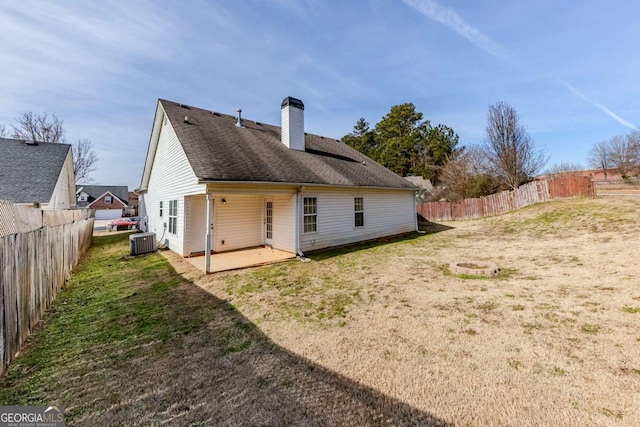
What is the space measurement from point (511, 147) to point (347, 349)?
2396 centimetres

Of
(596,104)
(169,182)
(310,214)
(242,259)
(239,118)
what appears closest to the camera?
Result: (242,259)

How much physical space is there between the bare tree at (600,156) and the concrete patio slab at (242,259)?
54.6 m

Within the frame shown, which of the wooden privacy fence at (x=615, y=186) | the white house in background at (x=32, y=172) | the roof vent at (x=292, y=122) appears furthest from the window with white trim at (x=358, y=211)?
the wooden privacy fence at (x=615, y=186)

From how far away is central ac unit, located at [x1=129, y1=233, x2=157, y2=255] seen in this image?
390 inches

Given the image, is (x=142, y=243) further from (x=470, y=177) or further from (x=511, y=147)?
(x=511, y=147)

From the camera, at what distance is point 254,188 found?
27.5 ft

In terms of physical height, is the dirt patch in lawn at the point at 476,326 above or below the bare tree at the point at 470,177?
below

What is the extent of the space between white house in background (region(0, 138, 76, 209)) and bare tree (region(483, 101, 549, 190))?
29011 mm

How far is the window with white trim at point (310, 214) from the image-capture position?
10.0 m

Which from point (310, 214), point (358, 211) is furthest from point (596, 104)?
point (310, 214)

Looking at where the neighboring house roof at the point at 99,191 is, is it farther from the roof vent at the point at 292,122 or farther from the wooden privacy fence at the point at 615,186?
the wooden privacy fence at the point at 615,186

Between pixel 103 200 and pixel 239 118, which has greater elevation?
pixel 239 118

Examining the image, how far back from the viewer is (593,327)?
3645mm

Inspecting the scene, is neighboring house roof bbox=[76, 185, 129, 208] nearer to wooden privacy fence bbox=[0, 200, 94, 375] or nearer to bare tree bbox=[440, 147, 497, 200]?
wooden privacy fence bbox=[0, 200, 94, 375]
